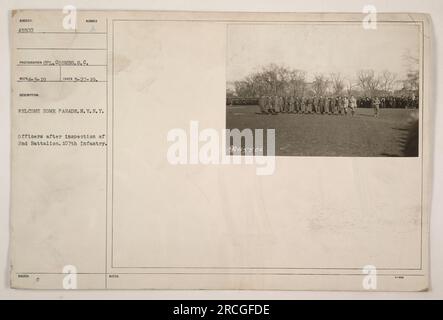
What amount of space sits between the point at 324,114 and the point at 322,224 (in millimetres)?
327

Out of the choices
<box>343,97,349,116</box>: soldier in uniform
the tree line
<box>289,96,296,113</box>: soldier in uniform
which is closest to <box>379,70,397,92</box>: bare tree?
the tree line

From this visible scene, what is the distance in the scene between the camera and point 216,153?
1365 millimetres

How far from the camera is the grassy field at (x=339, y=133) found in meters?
1.37

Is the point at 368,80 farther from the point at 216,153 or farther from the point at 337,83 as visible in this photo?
the point at 216,153

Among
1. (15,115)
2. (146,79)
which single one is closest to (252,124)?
(146,79)

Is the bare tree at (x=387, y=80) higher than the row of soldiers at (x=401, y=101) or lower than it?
higher

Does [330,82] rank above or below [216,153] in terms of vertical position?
above

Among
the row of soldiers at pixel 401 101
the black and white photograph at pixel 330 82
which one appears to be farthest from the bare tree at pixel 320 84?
the row of soldiers at pixel 401 101

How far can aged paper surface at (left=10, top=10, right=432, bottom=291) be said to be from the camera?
53.6 inches

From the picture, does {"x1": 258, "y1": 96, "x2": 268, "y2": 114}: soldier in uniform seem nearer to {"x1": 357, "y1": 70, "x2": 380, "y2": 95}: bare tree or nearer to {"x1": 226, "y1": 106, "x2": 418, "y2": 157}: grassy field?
{"x1": 226, "y1": 106, "x2": 418, "y2": 157}: grassy field

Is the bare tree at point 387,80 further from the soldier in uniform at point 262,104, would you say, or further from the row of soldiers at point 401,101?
the soldier in uniform at point 262,104

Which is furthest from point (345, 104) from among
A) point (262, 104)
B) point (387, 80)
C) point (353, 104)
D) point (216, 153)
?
point (216, 153)

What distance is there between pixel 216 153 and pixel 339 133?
1.22ft

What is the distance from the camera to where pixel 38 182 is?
137 cm
